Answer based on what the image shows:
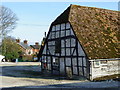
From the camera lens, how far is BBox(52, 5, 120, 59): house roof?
19.9 m

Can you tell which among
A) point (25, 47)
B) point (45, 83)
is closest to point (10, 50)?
point (25, 47)

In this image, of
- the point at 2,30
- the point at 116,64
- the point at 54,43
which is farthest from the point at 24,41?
the point at 116,64

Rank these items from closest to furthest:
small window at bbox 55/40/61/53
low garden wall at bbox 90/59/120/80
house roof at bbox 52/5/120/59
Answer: low garden wall at bbox 90/59/120/80 → house roof at bbox 52/5/120/59 → small window at bbox 55/40/61/53

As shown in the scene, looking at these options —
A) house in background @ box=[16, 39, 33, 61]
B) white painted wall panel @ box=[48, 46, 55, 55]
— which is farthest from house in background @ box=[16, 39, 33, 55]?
white painted wall panel @ box=[48, 46, 55, 55]

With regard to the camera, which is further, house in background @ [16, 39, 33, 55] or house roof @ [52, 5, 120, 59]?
house in background @ [16, 39, 33, 55]

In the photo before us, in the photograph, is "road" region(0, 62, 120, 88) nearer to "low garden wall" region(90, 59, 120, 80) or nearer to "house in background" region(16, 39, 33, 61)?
"low garden wall" region(90, 59, 120, 80)

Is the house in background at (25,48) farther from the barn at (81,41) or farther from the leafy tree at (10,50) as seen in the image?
the barn at (81,41)

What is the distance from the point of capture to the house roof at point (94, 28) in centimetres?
1989

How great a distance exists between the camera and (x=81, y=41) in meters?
19.8

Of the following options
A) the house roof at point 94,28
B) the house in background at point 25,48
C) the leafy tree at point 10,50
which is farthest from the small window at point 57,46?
the house in background at point 25,48

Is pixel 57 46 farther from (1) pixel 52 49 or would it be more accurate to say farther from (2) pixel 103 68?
(2) pixel 103 68

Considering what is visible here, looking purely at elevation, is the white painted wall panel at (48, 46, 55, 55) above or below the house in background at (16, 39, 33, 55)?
below

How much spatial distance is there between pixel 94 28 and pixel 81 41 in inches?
135

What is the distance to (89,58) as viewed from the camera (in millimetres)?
18484
